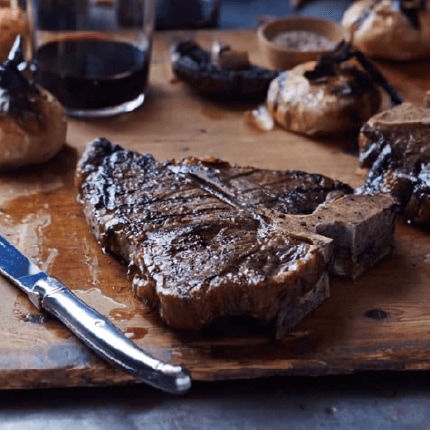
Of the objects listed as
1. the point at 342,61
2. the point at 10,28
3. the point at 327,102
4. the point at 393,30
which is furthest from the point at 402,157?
the point at 10,28

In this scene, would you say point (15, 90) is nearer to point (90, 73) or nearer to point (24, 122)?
point (24, 122)

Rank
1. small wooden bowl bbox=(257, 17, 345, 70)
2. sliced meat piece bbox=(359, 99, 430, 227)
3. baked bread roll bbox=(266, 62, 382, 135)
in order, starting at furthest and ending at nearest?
small wooden bowl bbox=(257, 17, 345, 70), baked bread roll bbox=(266, 62, 382, 135), sliced meat piece bbox=(359, 99, 430, 227)

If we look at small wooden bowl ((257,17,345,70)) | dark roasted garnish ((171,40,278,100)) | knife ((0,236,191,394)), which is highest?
small wooden bowl ((257,17,345,70))

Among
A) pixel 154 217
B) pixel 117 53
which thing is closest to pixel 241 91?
pixel 117 53

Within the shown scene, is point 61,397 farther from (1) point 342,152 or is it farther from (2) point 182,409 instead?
(1) point 342,152

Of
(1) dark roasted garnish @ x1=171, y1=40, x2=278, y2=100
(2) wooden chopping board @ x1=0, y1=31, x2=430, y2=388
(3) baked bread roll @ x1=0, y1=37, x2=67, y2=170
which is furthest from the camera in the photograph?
(1) dark roasted garnish @ x1=171, y1=40, x2=278, y2=100

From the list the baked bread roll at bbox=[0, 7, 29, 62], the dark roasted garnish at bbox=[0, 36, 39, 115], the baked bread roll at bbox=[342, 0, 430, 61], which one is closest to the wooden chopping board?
the dark roasted garnish at bbox=[0, 36, 39, 115]

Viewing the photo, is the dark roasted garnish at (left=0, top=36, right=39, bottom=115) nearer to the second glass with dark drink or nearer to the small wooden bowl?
the second glass with dark drink
